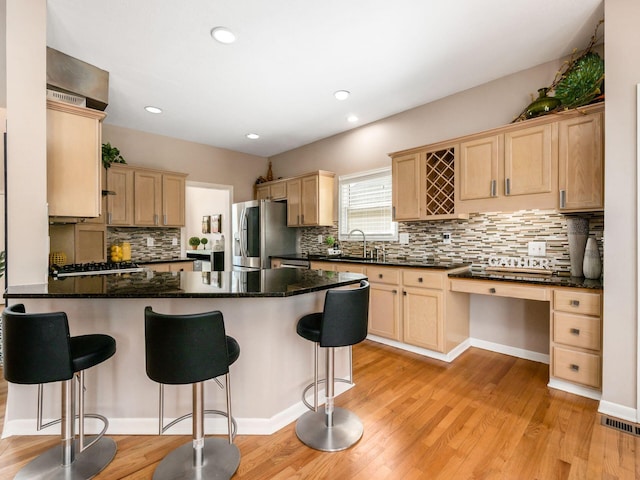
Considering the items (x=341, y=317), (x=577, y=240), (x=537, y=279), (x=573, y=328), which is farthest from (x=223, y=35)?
(x=573, y=328)

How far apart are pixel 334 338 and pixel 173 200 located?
380 centimetres

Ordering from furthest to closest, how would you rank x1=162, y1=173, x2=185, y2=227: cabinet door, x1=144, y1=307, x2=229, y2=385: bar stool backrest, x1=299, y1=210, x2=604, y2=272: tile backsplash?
x1=162, y1=173, x2=185, y2=227: cabinet door < x1=299, y1=210, x2=604, y2=272: tile backsplash < x1=144, y1=307, x2=229, y2=385: bar stool backrest

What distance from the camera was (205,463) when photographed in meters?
1.66

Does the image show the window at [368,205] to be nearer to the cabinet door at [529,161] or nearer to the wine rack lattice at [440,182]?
the wine rack lattice at [440,182]

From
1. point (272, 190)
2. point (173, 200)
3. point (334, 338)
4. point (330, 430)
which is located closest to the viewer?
point (334, 338)

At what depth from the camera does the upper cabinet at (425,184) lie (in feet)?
10.9

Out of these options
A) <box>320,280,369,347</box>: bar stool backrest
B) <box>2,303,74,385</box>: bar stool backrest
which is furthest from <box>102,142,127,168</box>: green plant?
<box>320,280,369,347</box>: bar stool backrest

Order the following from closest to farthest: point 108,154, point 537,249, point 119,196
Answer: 1. point 537,249
2. point 108,154
3. point 119,196

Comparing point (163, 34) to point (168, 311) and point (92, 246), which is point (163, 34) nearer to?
point (168, 311)

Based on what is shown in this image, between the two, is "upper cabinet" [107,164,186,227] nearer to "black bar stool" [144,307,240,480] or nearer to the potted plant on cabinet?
the potted plant on cabinet

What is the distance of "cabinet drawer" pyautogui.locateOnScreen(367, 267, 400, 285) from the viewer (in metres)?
3.40

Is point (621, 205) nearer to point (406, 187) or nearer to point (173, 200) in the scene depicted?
point (406, 187)

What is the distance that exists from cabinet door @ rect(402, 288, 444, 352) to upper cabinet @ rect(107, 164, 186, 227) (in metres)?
3.48

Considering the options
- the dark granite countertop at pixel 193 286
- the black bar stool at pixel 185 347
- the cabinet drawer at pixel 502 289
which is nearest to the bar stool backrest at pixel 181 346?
the black bar stool at pixel 185 347
